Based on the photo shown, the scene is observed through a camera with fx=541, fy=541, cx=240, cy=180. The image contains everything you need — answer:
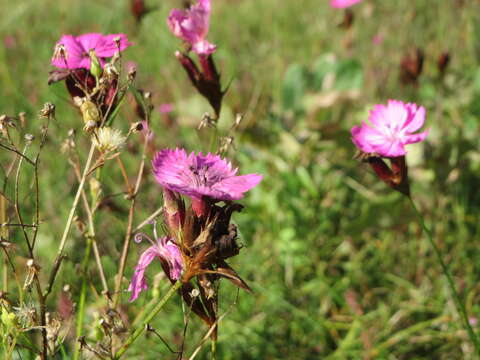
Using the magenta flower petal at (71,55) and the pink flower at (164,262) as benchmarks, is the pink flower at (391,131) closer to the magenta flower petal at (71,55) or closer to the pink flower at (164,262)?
the pink flower at (164,262)

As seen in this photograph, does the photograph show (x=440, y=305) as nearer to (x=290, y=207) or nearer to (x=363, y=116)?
(x=290, y=207)

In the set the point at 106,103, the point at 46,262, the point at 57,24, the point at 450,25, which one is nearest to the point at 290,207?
the point at 46,262

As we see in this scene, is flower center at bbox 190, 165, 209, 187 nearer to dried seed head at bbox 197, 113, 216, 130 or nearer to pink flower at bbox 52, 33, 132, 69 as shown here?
dried seed head at bbox 197, 113, 216, 130

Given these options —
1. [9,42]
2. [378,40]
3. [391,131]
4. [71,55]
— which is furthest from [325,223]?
[9,42]

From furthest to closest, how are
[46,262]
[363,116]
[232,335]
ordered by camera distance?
1. [363,116]
2. [46,262]
3. [232,335]

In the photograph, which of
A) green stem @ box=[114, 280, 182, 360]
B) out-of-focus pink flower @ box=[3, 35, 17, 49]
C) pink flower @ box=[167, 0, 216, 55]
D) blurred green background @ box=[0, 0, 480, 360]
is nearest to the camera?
green stem @ box=[114, 280, 182, 360]

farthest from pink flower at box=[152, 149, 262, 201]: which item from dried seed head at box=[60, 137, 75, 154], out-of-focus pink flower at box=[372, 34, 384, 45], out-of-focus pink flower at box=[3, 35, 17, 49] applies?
out-of-focus pink flower at box=[3, 35, 17, 49]
